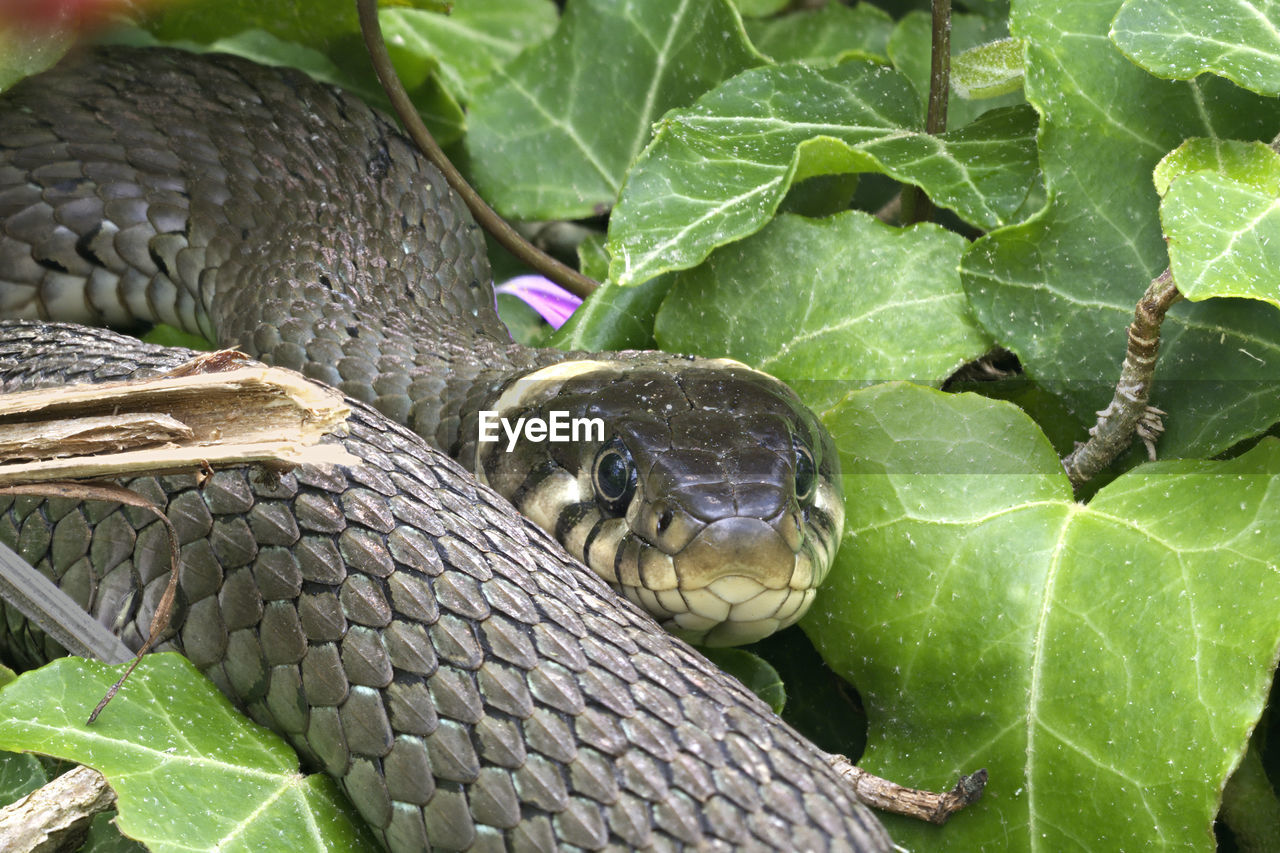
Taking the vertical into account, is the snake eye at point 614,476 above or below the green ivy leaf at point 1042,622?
above

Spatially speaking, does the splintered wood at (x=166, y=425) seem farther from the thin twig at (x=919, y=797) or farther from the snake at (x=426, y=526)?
the thin twig at (x=919, y=797)

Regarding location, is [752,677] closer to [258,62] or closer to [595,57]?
[595,57]

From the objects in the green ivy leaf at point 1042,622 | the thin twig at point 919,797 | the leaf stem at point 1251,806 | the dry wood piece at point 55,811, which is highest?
the dry wood piece at point 55,811

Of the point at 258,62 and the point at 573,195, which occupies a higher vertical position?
the point at 258,62

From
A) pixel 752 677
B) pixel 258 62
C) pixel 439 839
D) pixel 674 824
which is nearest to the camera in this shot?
pixel 674 824

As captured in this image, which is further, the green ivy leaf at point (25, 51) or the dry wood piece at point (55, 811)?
the green ivy leaf at point (25, 51)

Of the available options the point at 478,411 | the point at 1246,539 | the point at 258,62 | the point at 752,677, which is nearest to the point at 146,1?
the point at 258,62

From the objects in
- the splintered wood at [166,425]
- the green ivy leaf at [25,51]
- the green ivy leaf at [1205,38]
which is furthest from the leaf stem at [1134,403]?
the green ivy leaf at [25,51]
